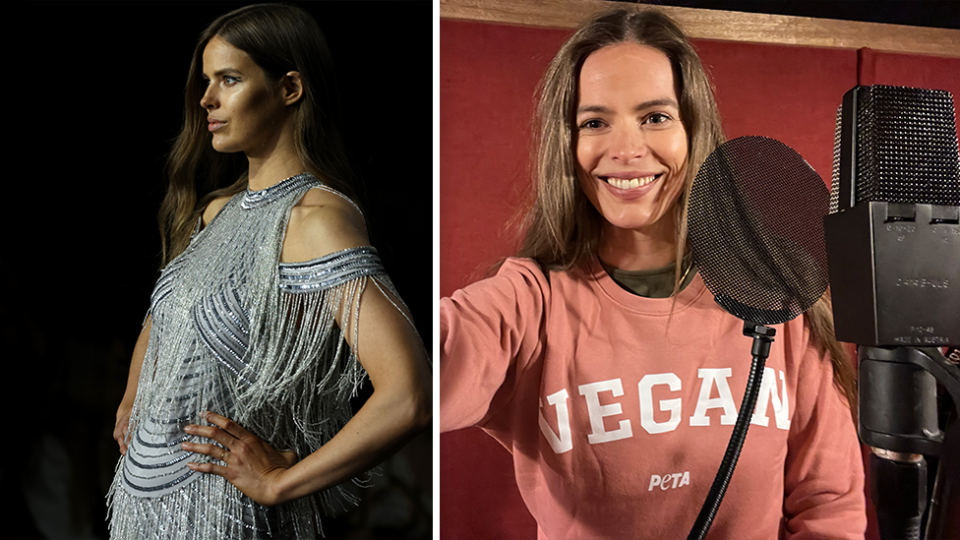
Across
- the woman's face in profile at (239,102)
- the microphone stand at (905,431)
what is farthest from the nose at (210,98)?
the microphone stand at (905,431)

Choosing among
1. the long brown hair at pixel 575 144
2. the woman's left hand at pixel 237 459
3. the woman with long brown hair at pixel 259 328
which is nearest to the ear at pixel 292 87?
the woman with long brown hair at pixel 259 328

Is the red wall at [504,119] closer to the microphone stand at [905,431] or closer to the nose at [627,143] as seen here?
the nose at [627,143]

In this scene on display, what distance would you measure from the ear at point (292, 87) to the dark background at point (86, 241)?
0.09 m

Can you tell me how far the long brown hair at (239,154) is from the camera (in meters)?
1.08

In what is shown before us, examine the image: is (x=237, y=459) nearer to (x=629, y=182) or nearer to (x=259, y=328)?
(x=259, y=328)

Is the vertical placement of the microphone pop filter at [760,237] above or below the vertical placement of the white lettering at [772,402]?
above

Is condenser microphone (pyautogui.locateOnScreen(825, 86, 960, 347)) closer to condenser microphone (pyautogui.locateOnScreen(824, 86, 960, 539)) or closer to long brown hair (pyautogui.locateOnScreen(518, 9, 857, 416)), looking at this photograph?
condenser microphone (pyautogui.locateOnScreen(824, 86, 960, 539))

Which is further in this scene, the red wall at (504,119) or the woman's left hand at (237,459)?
the red wall at (504,119)

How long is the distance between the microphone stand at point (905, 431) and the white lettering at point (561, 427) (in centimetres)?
45

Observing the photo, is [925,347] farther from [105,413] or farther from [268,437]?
[105,413]

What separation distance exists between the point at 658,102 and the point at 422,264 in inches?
19.0

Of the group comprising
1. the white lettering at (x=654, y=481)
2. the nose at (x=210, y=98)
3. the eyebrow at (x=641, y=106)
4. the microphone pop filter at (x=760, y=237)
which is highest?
the nose at (x=210, y=98)

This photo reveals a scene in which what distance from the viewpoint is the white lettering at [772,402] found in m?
1.07

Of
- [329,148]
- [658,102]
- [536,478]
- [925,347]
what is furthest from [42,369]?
[925,347]
